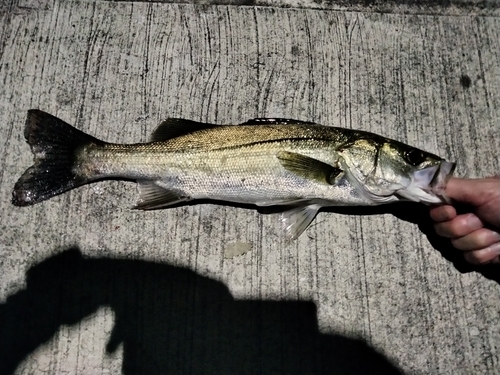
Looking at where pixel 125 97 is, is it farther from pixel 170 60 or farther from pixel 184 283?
pixel 184 283

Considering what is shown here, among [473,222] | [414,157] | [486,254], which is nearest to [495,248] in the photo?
[486,254]

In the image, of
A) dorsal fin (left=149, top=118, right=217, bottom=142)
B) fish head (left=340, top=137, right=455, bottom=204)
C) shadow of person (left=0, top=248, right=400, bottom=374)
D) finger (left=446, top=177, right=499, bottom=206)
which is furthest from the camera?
dorsal fin (left=149, top=118, right=217, bottom=142)

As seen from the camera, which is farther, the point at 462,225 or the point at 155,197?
the point at 155,197

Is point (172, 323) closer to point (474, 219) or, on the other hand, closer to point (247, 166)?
point (247, 166)

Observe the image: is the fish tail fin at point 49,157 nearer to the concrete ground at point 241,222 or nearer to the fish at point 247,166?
the fish at point 247,166

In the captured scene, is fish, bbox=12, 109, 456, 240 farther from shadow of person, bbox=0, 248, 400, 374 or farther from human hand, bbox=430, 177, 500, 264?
shadow of person, bbox=0, 248, 400, 374

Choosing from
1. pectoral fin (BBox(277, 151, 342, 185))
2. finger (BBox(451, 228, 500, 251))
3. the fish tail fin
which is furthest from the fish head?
the fish tail fin
